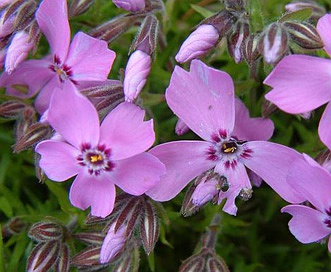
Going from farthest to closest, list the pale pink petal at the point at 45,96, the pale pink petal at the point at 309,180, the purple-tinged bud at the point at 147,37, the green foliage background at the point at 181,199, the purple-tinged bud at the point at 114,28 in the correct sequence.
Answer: the green foliage background at the point at 181,199 → the pale pink petal at the point at 45,96 → the purple-tinged bud at the point at 114,28 → the purple-tinged bud at the point at 147,37 → the pale pink petal at the point at 309,180

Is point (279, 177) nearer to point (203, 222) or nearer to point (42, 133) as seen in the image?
point (203, 222)

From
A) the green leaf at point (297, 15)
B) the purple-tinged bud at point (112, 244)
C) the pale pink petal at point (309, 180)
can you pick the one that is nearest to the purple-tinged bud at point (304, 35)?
the green leaf at point (297, 15)

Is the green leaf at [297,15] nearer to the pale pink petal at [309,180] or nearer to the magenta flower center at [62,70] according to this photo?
the pale pink petal at [309,180]

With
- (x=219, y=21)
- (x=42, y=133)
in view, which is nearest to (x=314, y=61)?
(x=219, y=21)

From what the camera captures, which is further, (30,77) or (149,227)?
(30,77)

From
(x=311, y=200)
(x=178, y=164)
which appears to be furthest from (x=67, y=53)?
(x=311, y=200)

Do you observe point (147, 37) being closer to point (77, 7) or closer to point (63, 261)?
point (77, 7)
